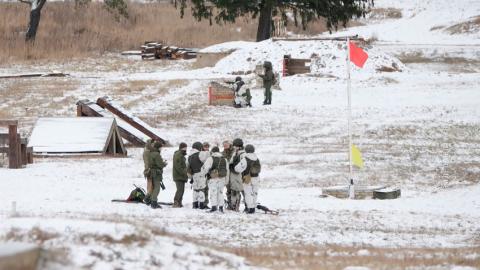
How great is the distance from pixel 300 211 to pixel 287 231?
264 cm

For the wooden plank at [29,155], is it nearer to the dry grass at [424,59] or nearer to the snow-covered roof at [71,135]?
the snow-covered roof at [71,135]

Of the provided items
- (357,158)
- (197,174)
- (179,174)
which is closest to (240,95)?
(357,158)

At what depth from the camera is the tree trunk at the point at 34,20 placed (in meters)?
61.1

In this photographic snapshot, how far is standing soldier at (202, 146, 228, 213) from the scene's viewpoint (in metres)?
19.2

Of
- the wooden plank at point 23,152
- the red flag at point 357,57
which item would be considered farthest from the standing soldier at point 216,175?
the wooden plank at point 23,152

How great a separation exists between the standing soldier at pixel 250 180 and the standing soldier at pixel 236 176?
85 millimetres

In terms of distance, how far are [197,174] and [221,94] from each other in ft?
64.6

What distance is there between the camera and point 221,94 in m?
39.1

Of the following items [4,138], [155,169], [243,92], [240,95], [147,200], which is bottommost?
[147,200]

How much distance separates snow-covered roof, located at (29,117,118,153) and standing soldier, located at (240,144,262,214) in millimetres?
9327

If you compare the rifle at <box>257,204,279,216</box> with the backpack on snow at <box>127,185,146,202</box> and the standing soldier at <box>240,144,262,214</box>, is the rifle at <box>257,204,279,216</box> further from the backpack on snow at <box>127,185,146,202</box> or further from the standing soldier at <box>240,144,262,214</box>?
the backpack on snow at <box>127,185,146,202</box>

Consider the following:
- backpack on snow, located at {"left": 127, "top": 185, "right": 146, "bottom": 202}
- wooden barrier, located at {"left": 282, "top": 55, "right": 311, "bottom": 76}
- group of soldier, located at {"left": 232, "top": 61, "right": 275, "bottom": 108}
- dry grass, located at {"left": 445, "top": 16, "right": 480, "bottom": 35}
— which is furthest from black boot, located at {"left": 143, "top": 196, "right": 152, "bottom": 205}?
dry grass, located at {"left": 445, "top": 16, "right": 480, "bottom": 35}

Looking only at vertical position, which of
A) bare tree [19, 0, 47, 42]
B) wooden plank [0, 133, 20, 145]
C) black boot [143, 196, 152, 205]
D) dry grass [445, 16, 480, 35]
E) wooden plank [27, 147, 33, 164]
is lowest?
black boot [143, 196, 152, 205]

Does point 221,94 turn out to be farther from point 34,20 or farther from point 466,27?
point 466,27
